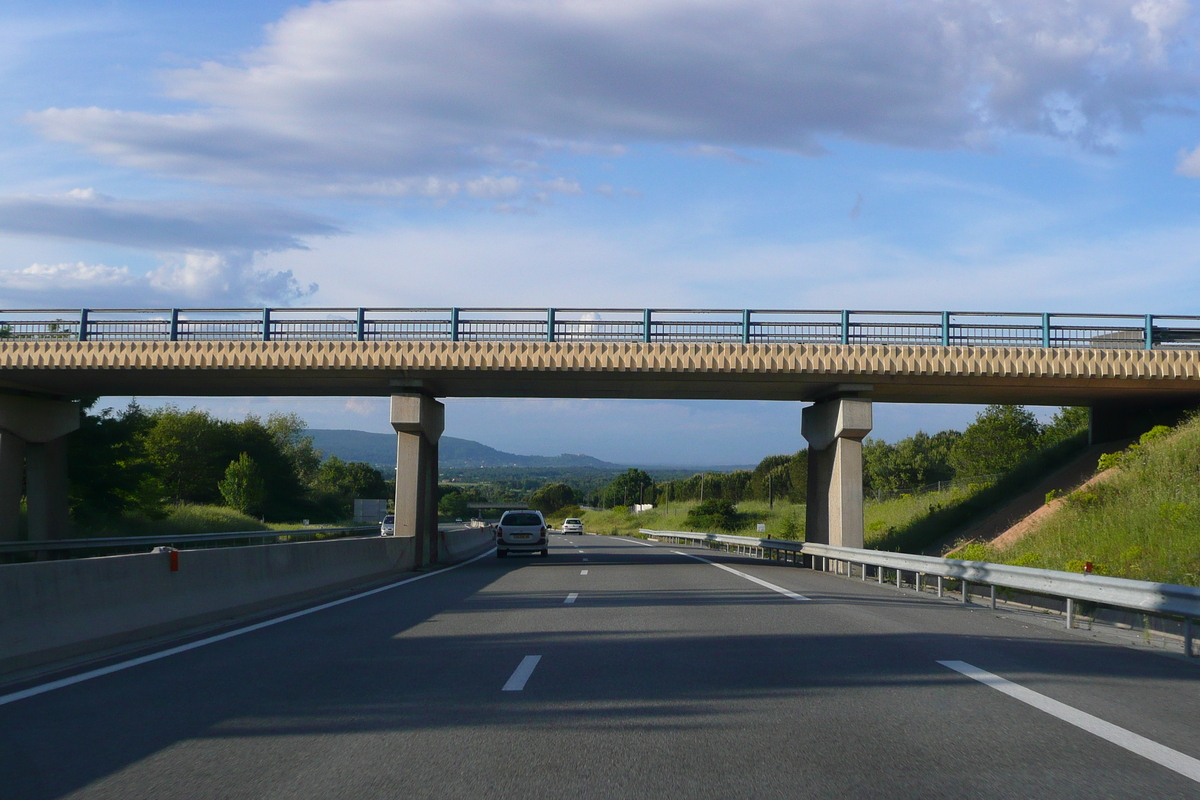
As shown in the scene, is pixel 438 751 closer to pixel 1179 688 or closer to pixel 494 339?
pixel 1179 688

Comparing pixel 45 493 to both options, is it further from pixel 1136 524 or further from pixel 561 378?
pixel 1136 524

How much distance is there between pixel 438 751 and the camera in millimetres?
6488

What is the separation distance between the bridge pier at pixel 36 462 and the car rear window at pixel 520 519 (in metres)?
13.9

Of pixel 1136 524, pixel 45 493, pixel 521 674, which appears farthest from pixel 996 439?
pixel 521 674

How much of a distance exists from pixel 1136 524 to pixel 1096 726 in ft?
54.5

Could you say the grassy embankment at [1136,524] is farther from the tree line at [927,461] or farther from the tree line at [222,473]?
the tree line at [222,473]

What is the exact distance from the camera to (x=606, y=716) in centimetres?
750

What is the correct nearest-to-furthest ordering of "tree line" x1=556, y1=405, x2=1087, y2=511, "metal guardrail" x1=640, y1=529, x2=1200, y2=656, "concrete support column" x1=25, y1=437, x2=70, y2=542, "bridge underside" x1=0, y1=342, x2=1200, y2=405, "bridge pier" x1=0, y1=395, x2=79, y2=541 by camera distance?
1. "metal guardrail" x1=640, y1=529, x2=1200, y2=656
2. "bridge underside" x1=0, y1=342, x2=1200, y2=405
3. "bridge pier" x1=0, y1=395, x2=79, y2=541
4. "concrete support column" x1=25, y1=437, x2=70, y2=542
5. "tree line" x1=556, y1=405, x2=1087, y2=511

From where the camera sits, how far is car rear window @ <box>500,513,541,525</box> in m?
36.0

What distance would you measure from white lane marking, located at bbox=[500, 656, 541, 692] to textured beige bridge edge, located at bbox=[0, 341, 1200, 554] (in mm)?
18135

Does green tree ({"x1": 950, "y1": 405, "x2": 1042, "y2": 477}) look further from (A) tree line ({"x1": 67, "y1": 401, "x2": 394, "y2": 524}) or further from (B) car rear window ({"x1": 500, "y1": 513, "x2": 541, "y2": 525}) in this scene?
(A) tree line ({"x1": 67, "y1": 401, "x2": 394, "y2": 524})

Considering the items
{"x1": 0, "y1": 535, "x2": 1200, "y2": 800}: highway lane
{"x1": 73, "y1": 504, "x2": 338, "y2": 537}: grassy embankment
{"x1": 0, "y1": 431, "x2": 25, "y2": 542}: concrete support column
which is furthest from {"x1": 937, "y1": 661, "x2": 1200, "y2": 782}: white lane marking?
{"x1": 73, "y1": 504, "x2": 338, "y2": 537}: grassy embankment

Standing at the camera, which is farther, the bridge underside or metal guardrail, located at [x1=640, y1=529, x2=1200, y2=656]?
the bridge underside

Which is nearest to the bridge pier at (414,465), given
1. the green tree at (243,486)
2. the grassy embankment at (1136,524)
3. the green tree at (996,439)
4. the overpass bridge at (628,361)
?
the overpass bridge at (628,361)
